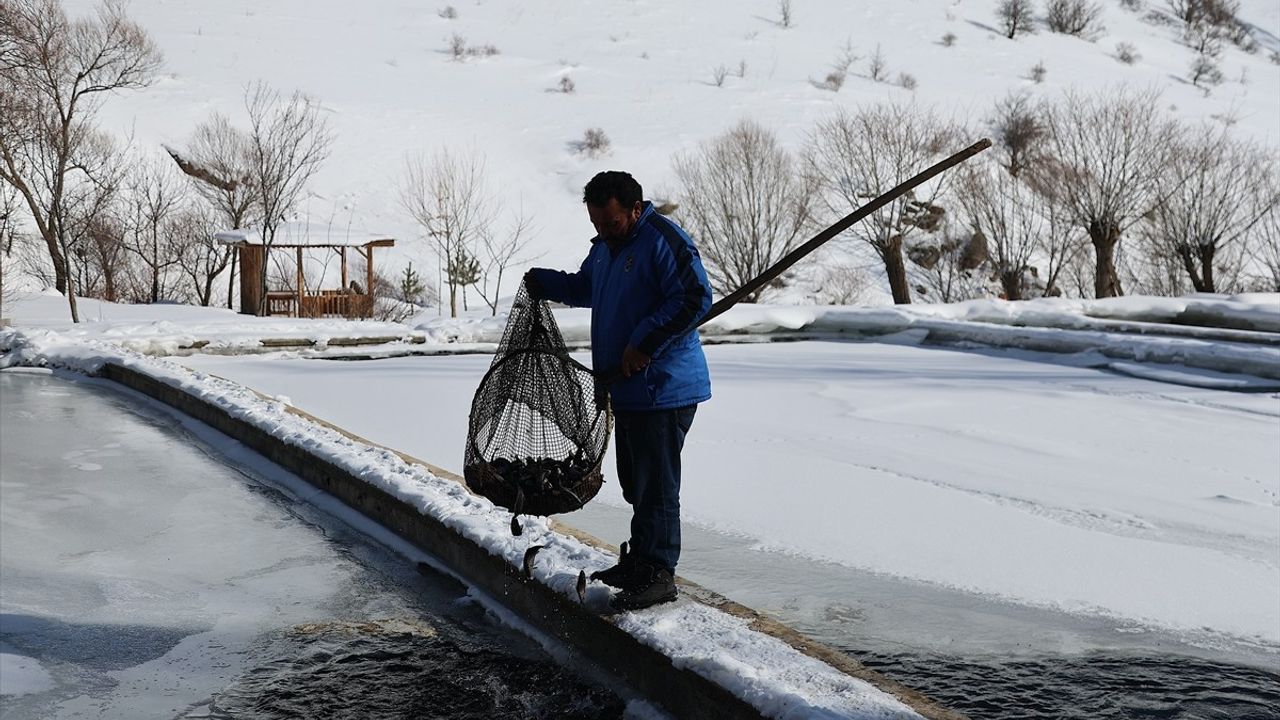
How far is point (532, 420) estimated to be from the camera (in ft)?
15.9

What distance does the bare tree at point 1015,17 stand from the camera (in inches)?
2741

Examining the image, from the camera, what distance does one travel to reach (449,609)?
4.99 m

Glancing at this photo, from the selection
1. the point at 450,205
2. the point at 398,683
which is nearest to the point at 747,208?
the point at 450,205

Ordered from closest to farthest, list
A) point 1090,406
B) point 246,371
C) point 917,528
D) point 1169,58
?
1. point 917,528
2. point 1090,406
3. point 246,371
4. point 1169,58

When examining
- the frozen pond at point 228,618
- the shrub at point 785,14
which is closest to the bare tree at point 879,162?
the frozen pond at point 228,618

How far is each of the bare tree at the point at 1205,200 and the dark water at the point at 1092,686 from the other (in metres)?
25.5

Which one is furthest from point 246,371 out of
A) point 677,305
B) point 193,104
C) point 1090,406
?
point 193,104

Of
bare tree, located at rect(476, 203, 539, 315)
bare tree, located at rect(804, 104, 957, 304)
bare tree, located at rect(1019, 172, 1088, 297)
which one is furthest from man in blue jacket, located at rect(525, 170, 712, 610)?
bare tree, located at rect(476, 203, 539, 315)

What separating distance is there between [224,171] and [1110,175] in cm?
2491

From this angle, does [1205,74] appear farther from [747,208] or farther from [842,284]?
[747,208]

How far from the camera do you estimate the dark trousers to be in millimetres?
4094

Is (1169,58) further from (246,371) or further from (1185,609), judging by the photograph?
(1185,609)

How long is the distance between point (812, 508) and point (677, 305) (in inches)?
126

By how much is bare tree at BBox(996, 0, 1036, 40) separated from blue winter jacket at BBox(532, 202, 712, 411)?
7064cm
